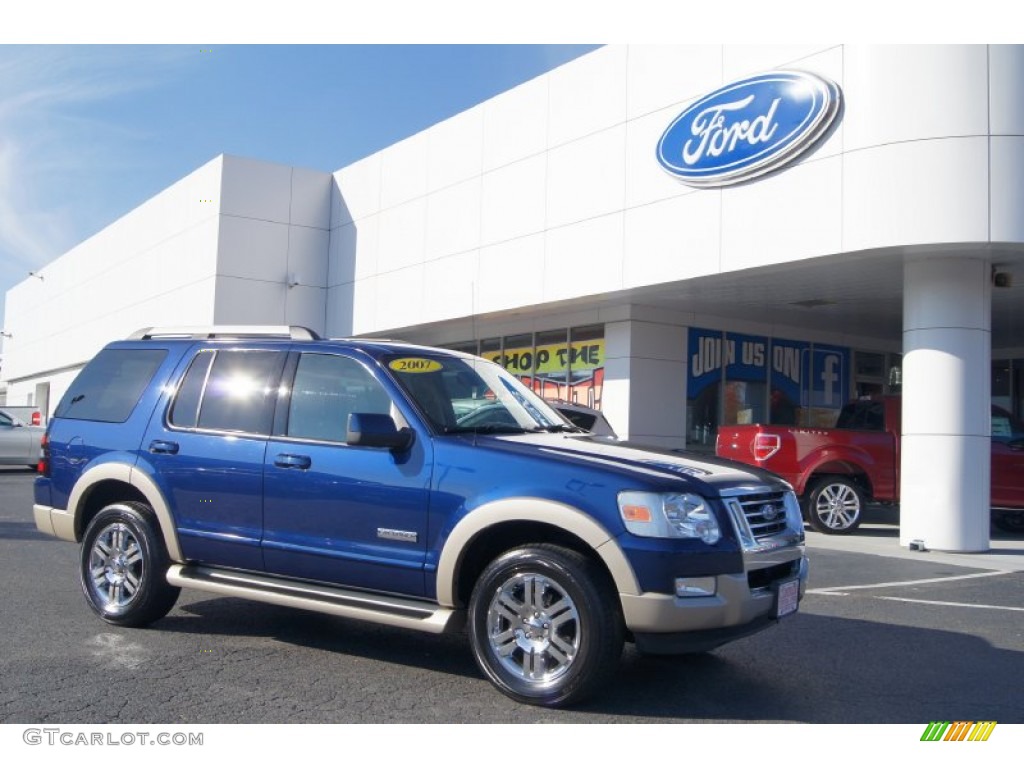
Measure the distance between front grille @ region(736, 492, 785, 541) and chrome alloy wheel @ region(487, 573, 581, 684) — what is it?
1035 millimetres

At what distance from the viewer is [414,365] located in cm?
588

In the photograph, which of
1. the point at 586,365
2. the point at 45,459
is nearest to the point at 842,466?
the point at 586,365

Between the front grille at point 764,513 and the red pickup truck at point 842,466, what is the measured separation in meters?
8.34

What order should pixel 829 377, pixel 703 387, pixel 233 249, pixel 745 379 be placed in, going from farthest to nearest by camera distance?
pixel 233 249, pixel 829 377, pixel 745 379, pixel 703 387

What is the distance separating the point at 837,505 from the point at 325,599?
32.3 feet

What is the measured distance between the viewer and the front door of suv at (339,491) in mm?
5203

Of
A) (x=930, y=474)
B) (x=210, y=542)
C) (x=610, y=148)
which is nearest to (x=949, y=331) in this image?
(x=930, y=474)

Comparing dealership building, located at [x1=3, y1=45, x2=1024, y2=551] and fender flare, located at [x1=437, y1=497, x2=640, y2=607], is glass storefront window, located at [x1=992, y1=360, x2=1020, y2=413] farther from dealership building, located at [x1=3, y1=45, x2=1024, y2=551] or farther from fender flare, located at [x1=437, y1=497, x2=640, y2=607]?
fender flare, located at [x1=437, y1=497, x2=640, y2=607]

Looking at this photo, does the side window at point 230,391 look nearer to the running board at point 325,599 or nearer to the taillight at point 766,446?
the running board at point 325,599

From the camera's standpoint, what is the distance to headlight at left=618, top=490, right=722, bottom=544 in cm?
459

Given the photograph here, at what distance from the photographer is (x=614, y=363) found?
58.2ft

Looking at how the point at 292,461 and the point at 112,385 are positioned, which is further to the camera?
the point at 112,385

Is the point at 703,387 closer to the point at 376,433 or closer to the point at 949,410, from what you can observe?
the point at 949,410

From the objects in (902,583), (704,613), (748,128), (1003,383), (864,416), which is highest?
(748,128)
